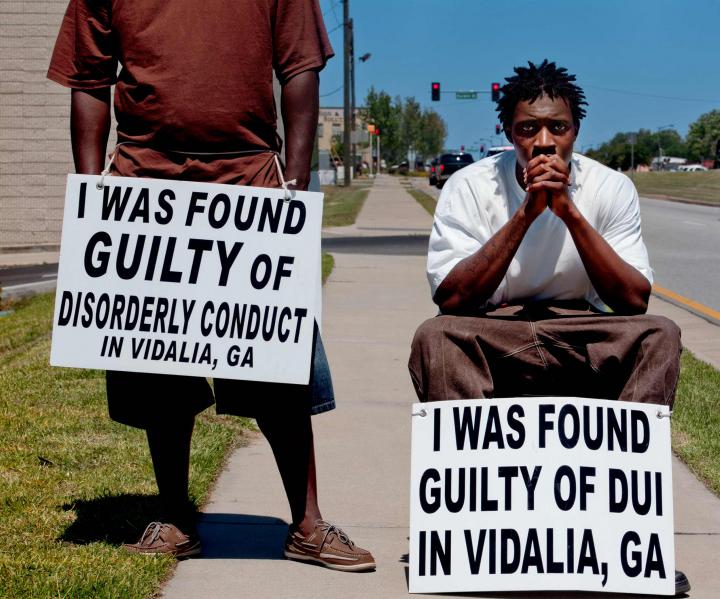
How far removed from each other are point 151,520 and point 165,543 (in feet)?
1.13

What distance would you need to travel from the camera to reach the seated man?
349 centimetres

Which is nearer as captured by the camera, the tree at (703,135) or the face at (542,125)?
the face at (542,125)

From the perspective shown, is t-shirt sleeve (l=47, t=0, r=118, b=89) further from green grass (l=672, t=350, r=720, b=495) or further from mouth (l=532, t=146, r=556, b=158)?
green grass (l=672, t=350, r=720, b=495)

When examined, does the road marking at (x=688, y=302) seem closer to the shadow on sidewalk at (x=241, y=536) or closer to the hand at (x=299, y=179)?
the shadow on sidewalk at (x=241, y=536)

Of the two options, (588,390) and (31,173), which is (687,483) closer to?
(588,390)

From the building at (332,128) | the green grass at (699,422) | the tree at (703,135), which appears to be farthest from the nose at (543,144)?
the tree at (703,135)

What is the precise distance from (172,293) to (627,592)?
1.54 m

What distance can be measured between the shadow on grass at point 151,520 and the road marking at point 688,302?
627 centimetres

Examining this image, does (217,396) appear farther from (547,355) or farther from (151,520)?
(547,355)

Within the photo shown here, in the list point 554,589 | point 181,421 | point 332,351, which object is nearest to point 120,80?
point 181,421

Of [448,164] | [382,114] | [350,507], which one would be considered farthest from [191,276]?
[382,114]

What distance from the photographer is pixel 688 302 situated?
34.8ft

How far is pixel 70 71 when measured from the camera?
364 cm

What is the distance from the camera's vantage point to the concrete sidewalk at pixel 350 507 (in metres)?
3.51
